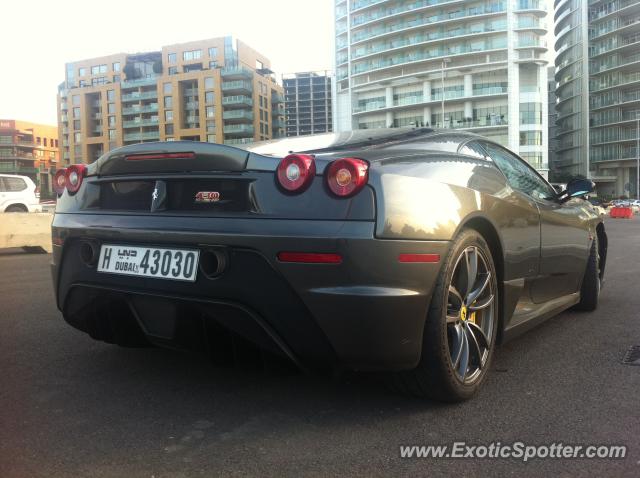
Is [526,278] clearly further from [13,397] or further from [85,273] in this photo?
[13,397]

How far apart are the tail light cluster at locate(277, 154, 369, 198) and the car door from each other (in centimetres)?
131

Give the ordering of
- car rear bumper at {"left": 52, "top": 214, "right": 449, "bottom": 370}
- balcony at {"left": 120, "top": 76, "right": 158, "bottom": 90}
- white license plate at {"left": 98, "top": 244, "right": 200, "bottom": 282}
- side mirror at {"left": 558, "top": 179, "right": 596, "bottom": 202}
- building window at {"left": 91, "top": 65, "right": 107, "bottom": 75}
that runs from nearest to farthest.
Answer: car rear bumper at {"left": 52, "top": 214, "right": 449, "bottom": 370} < white license plate at {"left": 98, "top": 244, "right": 200, "bottom": 282} < side mirror at {"left": 558, "top": 179, "right": 596, "bottom": 202} < balcony at {"left": 120, "top": 76, "right": 158, "bottom": 90} < building window at {"left": 91, "top": 65, "right": 107, "bottom": 75}

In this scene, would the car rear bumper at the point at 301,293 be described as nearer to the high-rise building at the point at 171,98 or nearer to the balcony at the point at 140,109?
the high-rise building at the point at 171,98

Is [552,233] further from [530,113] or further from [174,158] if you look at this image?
[530,113]

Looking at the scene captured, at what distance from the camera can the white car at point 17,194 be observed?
1614 cm

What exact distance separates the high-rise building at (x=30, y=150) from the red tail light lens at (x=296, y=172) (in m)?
105

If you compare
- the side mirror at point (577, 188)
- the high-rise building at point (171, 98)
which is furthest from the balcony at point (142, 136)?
the side mirror at point (577, 188)

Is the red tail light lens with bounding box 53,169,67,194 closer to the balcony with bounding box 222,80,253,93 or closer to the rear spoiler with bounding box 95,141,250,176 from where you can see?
the rear spoiler with bounding box 95,141,250,176

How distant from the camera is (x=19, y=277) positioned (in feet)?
22.3

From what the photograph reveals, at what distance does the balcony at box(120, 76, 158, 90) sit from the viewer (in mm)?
96250

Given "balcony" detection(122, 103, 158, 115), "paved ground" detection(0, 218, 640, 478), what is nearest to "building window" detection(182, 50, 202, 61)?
"balcony" detection(122, 103, 158, 115)

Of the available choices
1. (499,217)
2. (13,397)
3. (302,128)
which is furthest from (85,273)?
(302,128)

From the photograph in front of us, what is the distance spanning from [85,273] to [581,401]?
2.29m

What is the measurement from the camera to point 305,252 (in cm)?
206
